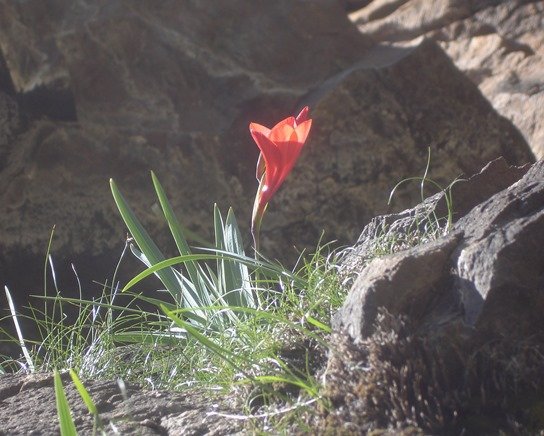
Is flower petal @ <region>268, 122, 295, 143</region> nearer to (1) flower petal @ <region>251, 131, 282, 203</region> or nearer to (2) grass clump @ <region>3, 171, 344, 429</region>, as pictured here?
(1) flower petal @ <region>251, 131, 282, 203</region>

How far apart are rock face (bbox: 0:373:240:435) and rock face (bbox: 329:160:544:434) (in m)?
0.25

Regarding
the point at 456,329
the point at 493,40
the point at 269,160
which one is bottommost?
the point at 493,40

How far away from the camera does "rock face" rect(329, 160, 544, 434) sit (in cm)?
123

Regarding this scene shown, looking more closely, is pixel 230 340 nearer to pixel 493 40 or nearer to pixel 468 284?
pixel 468 284

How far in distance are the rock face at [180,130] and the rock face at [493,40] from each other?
11 cm

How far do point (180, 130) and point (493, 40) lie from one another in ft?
5.89

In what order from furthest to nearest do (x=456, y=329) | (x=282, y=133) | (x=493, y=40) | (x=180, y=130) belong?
(x=493, y=40) < (x=180, y=130) < (x=282, y=133) < (x=456, y=329)

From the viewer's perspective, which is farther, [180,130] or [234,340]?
[180,130]

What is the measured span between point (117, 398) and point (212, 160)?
8.26ft

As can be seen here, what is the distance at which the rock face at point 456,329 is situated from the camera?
48.5 inches

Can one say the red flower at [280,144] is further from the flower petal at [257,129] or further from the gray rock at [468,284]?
the gray rock at [468,284]

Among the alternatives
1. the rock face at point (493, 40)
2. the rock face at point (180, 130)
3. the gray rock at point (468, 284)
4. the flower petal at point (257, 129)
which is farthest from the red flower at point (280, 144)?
the rock face at point (493, 40)

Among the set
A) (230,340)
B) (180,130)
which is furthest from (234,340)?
(180,130)

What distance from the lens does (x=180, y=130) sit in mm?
4035
